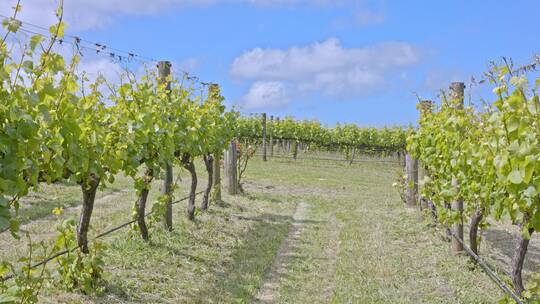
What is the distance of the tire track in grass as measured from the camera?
6.21 metres

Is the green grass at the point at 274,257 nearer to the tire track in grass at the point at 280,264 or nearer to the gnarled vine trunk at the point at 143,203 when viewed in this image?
the tire track in grass at the point at 280,264

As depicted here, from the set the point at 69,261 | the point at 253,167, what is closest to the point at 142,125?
the point at 69,261

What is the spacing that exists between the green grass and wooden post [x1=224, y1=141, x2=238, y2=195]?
77cm

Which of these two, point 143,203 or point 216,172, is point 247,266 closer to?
point 143,203

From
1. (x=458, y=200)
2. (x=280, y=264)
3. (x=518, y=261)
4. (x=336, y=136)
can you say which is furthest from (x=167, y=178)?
(x=336, y=136)

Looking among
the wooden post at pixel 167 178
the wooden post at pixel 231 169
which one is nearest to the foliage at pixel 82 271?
the wooden post at pixel 167 178

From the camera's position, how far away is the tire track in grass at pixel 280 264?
20.4 feet

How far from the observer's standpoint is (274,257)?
7918 mm

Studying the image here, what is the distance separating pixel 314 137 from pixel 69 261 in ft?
90.8

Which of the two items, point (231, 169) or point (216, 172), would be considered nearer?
point (216, 172)

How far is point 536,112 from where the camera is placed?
3.44 m

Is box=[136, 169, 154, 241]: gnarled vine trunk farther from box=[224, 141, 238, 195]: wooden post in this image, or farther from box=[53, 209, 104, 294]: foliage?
box=[224, 141, 238, 195]: wooden post

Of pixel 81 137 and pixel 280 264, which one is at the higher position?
pixel 81 137

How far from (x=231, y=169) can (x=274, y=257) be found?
579 centimetres
